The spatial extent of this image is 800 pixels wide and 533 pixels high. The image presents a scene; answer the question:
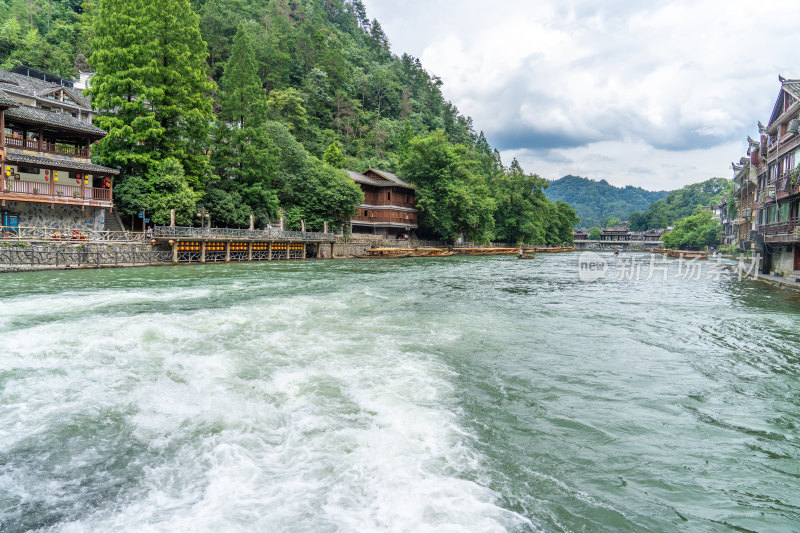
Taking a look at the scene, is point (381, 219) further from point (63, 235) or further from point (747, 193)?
point (747, 193)

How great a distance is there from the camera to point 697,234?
8869cm

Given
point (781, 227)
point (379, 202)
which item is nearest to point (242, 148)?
point (379, 202)

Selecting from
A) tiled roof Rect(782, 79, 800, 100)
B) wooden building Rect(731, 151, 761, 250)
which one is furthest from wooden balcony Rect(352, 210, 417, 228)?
tiled roof Rect(782, 79, 800, 100)

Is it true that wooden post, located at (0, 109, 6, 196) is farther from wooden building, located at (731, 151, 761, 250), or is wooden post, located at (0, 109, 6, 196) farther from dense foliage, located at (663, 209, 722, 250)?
dense foliage, located at (663, 209, 722, 250)

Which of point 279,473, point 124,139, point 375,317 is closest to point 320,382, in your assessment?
point 279,473

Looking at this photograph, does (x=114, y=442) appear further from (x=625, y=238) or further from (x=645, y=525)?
(x=625, y=238)

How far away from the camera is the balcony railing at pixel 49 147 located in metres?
29.6

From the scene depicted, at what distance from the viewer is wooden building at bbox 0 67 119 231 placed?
2744 centimetres

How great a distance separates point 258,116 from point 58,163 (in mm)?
15885

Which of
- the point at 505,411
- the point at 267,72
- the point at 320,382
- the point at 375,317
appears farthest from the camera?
the point at 267,72

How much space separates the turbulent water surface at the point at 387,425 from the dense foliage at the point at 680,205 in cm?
16451

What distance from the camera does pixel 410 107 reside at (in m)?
100

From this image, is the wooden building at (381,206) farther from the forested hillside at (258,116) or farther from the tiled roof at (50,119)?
the tiled roof at (50,119)

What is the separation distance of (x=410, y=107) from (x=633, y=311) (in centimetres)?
9383
